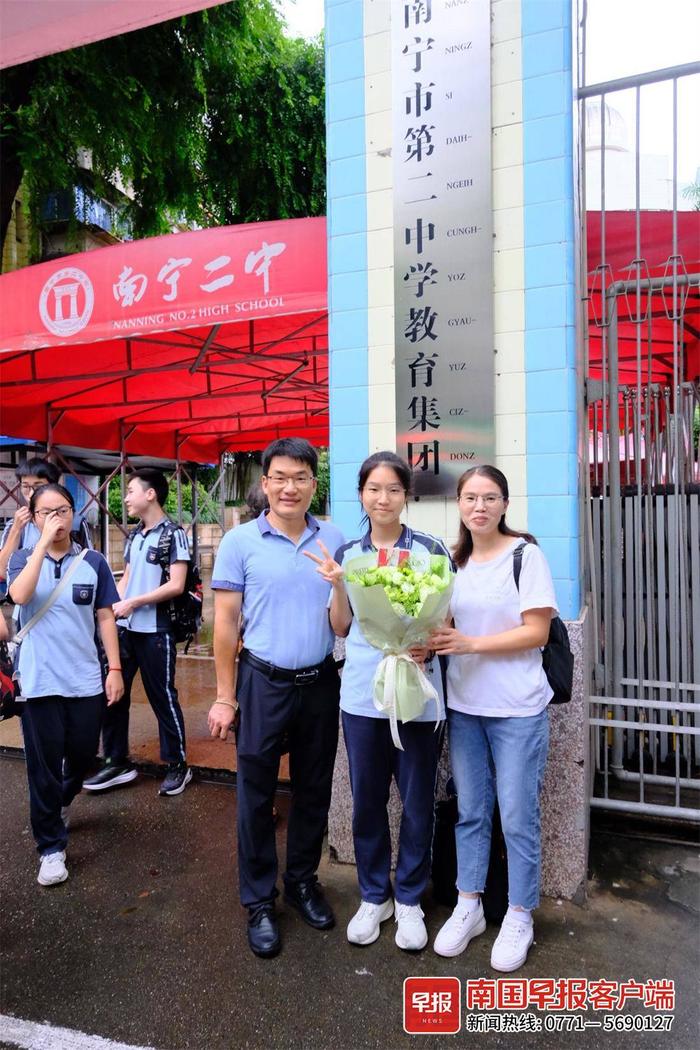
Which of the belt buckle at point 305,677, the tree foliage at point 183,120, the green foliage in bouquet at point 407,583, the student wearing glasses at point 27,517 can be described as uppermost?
the tree foliage at point 183,120

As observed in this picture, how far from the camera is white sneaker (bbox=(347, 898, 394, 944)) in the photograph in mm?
2630

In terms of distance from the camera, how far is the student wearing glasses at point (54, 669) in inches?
124

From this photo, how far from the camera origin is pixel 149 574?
4152mm

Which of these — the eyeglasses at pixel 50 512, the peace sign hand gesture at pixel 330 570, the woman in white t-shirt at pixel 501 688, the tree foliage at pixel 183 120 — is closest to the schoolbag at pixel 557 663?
the woman in white t-shirt at pixel 501 688

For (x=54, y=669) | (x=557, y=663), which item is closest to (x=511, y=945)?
(x=557, y=663)

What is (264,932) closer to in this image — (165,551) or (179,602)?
(179,602)

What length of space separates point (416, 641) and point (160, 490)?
245 centimetres

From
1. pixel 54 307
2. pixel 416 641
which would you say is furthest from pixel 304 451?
pixel 54 307

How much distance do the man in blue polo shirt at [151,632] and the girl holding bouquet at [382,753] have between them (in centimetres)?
175

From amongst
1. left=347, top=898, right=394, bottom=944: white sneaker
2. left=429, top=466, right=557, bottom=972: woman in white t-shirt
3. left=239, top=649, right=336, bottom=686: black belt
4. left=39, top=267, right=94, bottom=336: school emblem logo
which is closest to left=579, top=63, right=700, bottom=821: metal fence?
left=429, top=466, right=557, bottom=972: woman in white t-shirt

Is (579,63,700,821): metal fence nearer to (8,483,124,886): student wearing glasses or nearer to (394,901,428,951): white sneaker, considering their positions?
(394,901,428,951): white sneaker

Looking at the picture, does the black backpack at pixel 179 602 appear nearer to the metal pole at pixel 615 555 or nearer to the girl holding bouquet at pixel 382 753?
the girl holding bouquet at pixel 382 753

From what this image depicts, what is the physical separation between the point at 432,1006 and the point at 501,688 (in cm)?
110

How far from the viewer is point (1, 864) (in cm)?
332
